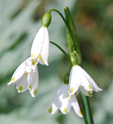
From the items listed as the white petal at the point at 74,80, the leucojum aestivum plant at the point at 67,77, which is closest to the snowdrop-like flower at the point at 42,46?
the leucojum aestivum plant at the point at 67,77

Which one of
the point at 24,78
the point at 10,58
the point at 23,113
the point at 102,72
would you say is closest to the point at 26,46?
the point at 10,58

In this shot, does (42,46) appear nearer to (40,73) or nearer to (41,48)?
(41,48)

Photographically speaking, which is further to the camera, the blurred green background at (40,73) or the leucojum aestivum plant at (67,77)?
the blurred green background at (40,73)

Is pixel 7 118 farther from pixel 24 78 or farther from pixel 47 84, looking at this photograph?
pixel 24 78

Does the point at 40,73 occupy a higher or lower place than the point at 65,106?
lower

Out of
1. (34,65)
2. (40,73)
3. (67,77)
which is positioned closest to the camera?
(34,65)

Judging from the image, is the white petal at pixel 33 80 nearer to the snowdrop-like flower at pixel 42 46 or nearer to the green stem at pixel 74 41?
the snowdrop-like flower at pixel 42 46

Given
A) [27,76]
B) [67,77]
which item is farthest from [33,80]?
[67,77]
